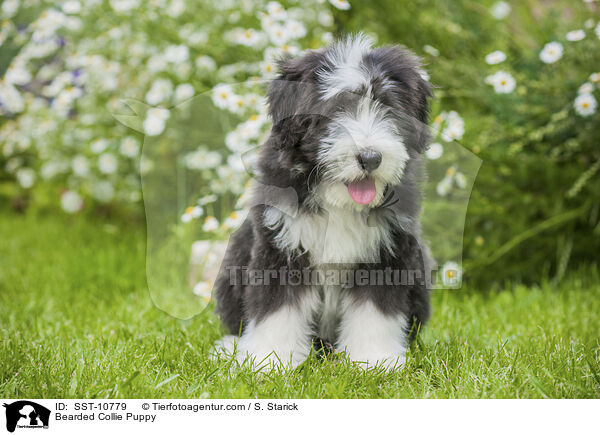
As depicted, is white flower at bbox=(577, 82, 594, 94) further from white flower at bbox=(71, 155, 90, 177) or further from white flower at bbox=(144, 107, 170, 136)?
white flower at bbox=(71, 155, 90, 177)

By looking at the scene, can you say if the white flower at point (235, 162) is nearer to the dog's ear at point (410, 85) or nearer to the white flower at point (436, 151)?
the white flower at point (436, 151)

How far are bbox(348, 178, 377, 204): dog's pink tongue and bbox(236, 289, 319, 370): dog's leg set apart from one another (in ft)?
1.77

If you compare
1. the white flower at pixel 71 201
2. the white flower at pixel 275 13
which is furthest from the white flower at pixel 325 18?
the white flower at pixel 71 201

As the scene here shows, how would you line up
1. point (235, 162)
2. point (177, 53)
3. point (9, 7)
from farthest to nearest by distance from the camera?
1. point (9, 7)
2. point (177, 53)
3. point (235, 162)

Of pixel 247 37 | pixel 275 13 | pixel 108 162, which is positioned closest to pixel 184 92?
pixel 247 37

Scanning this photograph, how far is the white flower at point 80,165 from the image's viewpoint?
5953mm

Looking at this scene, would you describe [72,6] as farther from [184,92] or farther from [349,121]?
[349,121]

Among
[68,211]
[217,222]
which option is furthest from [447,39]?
[68,211]

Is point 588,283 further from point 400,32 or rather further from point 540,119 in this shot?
point 400,32

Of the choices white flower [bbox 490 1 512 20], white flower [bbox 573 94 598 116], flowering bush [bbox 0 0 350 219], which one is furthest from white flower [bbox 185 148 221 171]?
white flower [bbox 490 1 512 20]

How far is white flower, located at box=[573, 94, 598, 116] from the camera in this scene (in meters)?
4.12

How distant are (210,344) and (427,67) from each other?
2625 millimetres
